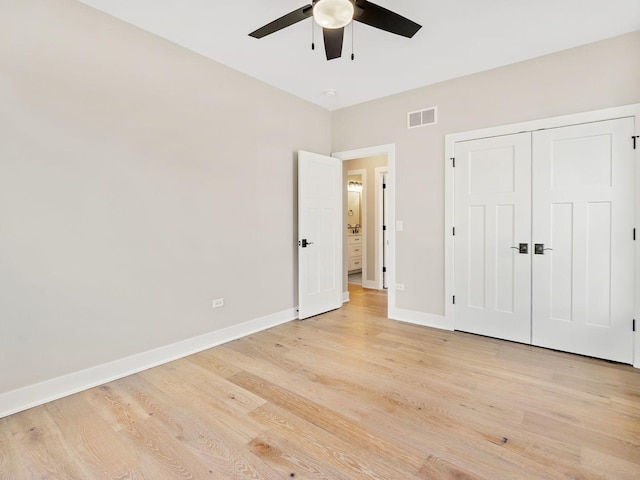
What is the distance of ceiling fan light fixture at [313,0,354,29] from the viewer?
1.94 meters

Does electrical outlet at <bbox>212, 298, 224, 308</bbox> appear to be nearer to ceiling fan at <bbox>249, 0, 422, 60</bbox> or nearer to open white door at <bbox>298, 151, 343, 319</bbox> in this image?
open white door at <bbox>298, 151, 343, 319</bbox>

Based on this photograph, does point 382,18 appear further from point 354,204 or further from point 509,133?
point 354,204

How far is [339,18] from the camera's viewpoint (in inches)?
79.8

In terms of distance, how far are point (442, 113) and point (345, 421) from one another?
338cm

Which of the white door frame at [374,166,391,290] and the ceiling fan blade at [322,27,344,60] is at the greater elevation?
the ceiling fan blade at [322,27,344,60]

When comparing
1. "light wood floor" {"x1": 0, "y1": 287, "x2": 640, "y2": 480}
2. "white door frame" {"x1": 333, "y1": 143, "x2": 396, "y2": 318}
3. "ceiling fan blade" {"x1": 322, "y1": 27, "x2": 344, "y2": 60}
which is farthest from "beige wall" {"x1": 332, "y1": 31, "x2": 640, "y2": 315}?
"ceiling fan blade" {"x1": 322, "y1": 27, "x2": 344, "y2": 60}

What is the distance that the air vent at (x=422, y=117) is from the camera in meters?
3.93

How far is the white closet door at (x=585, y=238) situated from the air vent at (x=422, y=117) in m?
1.08

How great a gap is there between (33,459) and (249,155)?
2.98m

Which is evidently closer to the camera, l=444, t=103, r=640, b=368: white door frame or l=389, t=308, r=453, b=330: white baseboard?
l=444, t=103, r=640, b=368: white door frame

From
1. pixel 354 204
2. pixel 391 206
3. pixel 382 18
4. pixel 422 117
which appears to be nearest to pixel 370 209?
pixel 354 204

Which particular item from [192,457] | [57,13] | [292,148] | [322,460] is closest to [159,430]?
[192,457]

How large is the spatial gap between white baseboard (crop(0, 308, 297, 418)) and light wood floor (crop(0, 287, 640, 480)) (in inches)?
3.6

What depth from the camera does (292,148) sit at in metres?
4.30
